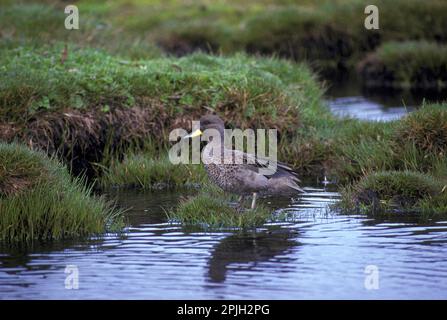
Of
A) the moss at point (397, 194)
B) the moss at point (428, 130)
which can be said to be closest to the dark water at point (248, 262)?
the moss at point (397, 194)

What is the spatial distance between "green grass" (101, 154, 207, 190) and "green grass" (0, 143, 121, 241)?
2035 millimetres

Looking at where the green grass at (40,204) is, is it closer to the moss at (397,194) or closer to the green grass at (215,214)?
the green grass at (215,214)

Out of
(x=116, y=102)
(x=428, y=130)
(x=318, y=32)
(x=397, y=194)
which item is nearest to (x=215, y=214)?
(x=397, y=194)

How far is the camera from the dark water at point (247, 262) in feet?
22.7

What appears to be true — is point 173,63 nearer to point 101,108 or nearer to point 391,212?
point 101,108

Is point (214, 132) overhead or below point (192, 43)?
below

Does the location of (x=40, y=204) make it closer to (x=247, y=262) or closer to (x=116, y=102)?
(x=247, y=262)

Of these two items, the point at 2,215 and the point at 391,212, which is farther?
the point at 391,212

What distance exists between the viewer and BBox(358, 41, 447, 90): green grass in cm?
1972

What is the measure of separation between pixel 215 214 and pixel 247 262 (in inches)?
56.6

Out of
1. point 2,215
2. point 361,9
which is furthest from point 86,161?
point 361,9

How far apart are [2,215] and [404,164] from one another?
4.78 metres
